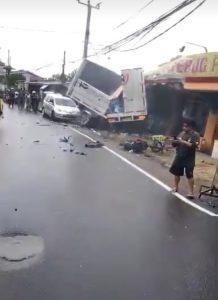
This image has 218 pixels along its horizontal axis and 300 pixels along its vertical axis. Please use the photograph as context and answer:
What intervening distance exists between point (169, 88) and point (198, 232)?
Result: 1829 centimetres

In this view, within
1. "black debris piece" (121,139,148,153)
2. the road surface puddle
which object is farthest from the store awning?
the road surface puddle

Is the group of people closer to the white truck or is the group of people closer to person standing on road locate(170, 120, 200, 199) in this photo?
the white truck

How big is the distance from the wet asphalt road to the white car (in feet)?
59.9

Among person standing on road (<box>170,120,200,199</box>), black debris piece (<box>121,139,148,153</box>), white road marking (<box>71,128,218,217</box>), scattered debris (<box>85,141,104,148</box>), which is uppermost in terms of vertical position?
person standing on road (<box>170,120,200,199</box>)

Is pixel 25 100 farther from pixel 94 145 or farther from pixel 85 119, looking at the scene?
pixel 94 145

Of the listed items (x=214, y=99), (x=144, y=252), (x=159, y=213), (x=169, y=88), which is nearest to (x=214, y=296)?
(x=144, y=252)

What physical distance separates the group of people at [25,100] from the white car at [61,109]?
339 inches

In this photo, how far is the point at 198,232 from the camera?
26.8 ft

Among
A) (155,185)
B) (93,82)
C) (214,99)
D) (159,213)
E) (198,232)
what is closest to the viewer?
(198,232)

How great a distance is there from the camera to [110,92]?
27031 mm

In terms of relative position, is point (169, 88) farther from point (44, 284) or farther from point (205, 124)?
point (44, 284)

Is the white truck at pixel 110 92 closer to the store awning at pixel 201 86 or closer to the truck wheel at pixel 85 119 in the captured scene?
the truck wheel at pixel 85 119

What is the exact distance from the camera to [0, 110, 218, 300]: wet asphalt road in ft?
18.6

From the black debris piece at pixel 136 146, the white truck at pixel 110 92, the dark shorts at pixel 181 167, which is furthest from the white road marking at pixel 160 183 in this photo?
the white truck at pixel 110 92
